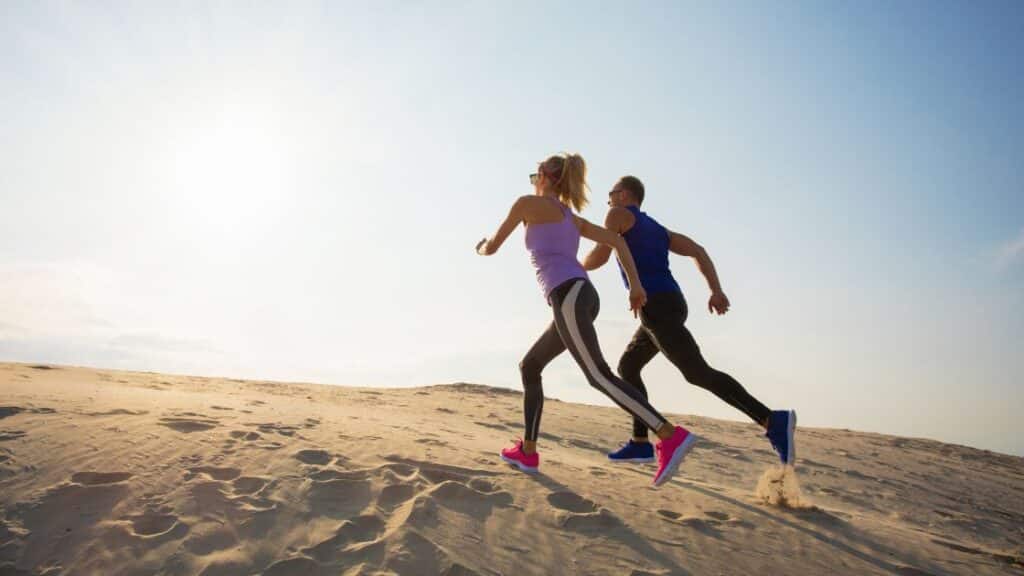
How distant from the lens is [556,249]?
3.97 metres

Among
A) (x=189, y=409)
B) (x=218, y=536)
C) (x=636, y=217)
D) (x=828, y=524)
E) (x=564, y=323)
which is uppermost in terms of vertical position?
(x=636, y=217)

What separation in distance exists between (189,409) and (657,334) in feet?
12.3

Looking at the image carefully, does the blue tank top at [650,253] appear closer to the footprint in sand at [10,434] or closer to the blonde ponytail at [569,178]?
the blonde ponytail at [569,178]

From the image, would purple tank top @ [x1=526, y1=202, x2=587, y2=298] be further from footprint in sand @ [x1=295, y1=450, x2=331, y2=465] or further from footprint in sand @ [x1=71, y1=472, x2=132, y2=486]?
footprint in sand @ [x1=71, y1=472, x2=132, y2=486]

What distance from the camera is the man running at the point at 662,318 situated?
376 centimetres

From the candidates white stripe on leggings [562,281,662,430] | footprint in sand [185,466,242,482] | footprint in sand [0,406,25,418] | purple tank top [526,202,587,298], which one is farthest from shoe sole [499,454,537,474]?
footprint in sand [0,406,25,418]

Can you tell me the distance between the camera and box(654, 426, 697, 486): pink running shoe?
3.65 m

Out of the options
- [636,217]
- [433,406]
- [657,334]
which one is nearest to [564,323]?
[657,334]

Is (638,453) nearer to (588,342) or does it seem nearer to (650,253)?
(588,342)

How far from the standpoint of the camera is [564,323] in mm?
3842

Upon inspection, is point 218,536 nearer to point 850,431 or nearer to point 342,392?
point 342,392

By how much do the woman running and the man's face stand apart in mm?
318

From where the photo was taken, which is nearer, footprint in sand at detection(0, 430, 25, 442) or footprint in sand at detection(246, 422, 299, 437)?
footprint in sand at detection(0, 430, 25, 442)

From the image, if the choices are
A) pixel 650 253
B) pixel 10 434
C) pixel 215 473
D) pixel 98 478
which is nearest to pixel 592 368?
pixel 650 253
